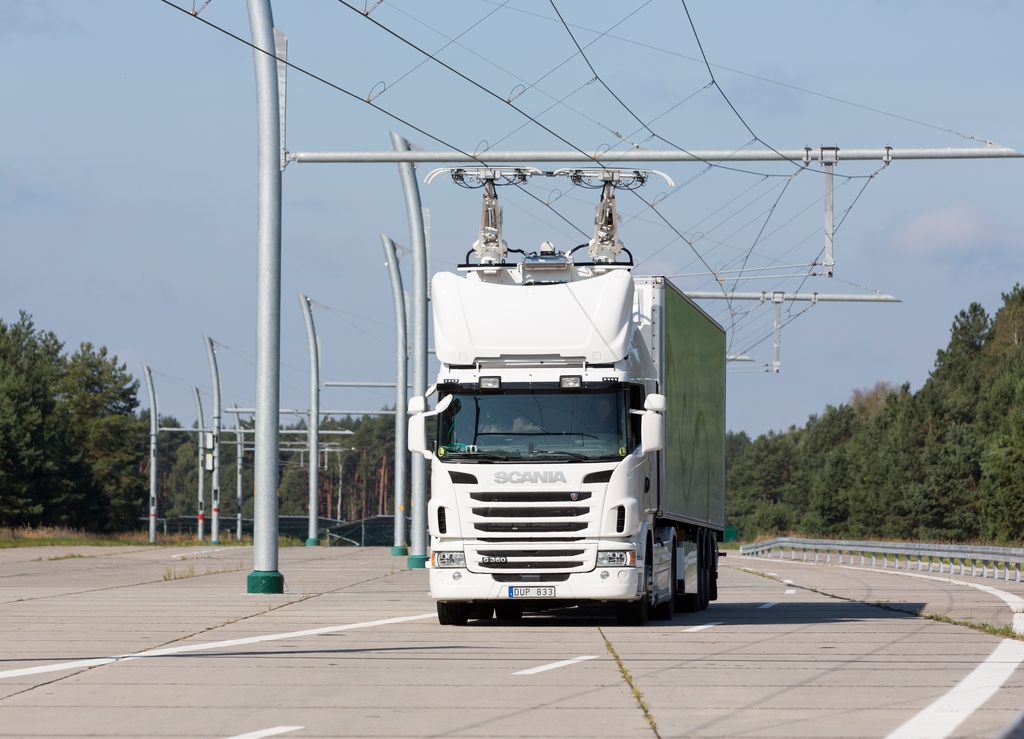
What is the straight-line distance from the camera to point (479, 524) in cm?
1895

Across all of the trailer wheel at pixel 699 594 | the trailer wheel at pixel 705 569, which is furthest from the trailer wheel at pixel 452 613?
the trailer wheel at pixel 705 569

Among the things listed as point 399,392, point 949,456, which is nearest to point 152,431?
point 399,392

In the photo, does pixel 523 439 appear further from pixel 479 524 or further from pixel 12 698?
pixel 12 698

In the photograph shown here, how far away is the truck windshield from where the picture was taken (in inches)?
749

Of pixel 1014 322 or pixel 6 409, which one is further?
pixel 1014 322

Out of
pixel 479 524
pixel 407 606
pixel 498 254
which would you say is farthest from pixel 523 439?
pixel 407 606

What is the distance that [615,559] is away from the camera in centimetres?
1891

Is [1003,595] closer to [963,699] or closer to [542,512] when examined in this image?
[542,512]

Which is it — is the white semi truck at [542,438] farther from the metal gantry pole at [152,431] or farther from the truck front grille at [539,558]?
the metal gantry pole at [152,431]

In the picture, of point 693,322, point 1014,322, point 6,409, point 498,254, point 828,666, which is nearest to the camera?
point 828,666

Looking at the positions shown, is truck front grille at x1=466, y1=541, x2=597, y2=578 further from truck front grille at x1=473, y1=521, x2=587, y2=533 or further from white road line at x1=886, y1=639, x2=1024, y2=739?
white road line at x1=886, y1=639, x2=1024, y2=739

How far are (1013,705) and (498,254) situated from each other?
1008cm

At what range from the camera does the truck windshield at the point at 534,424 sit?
1902cm

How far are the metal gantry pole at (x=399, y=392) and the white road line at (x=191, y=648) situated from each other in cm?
2427
